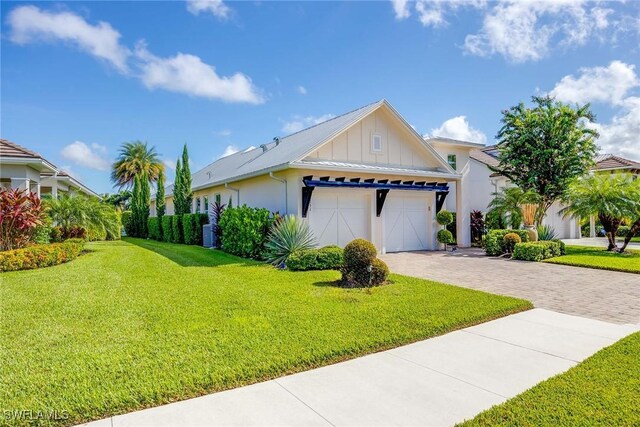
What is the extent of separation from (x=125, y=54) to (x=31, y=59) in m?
2.74

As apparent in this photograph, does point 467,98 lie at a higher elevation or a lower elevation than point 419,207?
higher

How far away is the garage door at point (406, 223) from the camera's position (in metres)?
15.8

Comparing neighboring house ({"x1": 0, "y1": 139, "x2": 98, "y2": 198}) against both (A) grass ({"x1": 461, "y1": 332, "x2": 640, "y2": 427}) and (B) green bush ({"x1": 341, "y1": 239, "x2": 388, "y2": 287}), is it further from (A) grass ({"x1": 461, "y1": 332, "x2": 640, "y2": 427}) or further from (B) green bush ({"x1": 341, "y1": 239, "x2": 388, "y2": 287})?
(A) grass ({"x1": 461, "y1": 332, "x2": 640, "y2": 427})

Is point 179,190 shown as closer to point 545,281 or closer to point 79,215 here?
point 79,215

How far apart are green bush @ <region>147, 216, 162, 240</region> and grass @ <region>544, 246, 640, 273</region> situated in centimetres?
2214

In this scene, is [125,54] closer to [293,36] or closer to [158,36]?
[158,36]

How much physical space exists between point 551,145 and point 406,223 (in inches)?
275

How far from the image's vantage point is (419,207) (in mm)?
16703

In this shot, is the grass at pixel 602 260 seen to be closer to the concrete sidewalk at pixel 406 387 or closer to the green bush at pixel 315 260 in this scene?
the concrete sidewalk at pixel 406 387

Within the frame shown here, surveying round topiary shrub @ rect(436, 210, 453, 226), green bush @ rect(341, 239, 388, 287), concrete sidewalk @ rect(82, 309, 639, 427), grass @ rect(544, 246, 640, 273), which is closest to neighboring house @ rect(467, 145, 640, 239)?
A: grass @ rect(544, 246, 640, 273)

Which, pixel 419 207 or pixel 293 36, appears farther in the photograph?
pixel 419 207

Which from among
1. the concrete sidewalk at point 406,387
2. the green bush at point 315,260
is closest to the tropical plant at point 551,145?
the green bush at point 315,260

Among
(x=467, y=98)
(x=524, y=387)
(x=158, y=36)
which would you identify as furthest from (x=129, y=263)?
(x=467, y=98)

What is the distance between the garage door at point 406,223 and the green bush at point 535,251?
4.09 metres
